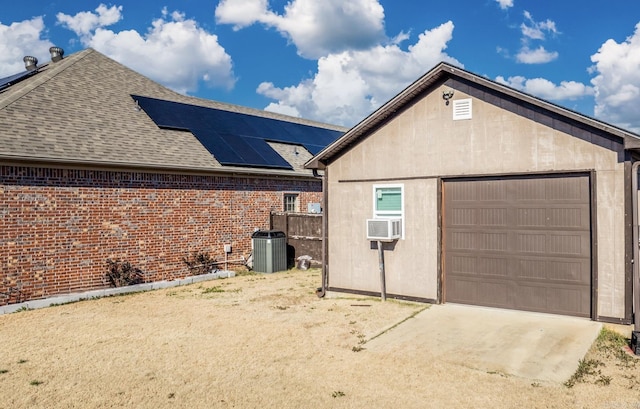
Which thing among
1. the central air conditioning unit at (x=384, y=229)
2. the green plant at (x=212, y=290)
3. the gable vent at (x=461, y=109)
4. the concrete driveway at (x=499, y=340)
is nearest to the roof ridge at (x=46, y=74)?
the green plant at (x=212, y=290)

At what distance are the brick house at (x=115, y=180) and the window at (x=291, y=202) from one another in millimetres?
55

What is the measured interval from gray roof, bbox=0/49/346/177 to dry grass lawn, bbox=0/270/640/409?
3.92 meters

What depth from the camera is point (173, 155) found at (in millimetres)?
13406

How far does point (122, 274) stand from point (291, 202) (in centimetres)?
699

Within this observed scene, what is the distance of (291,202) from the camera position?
1730 cm

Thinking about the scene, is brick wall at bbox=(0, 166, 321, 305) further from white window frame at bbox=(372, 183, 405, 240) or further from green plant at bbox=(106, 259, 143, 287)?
white window frame at bbox=(372, 183, 405, 240)

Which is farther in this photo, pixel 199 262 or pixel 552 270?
pixel 199 262

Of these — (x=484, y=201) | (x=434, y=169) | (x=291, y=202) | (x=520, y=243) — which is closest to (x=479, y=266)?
(x=520, y=243)

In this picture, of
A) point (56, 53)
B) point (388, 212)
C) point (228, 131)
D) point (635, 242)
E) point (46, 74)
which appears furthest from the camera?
point (228, 131)

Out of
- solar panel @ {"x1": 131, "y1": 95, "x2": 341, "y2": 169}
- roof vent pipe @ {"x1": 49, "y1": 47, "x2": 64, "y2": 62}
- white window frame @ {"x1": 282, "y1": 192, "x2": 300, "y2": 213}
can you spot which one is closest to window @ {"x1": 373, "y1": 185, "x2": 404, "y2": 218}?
solar panel @ {"x1": 131, "y1": 95, "x2": 341, "y2": 169}

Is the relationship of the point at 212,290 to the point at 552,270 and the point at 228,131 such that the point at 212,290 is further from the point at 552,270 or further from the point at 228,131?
the point at 552,270

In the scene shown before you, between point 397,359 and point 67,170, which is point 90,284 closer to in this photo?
point 67,170

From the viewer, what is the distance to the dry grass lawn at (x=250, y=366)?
203 inches

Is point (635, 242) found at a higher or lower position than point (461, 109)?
lower
